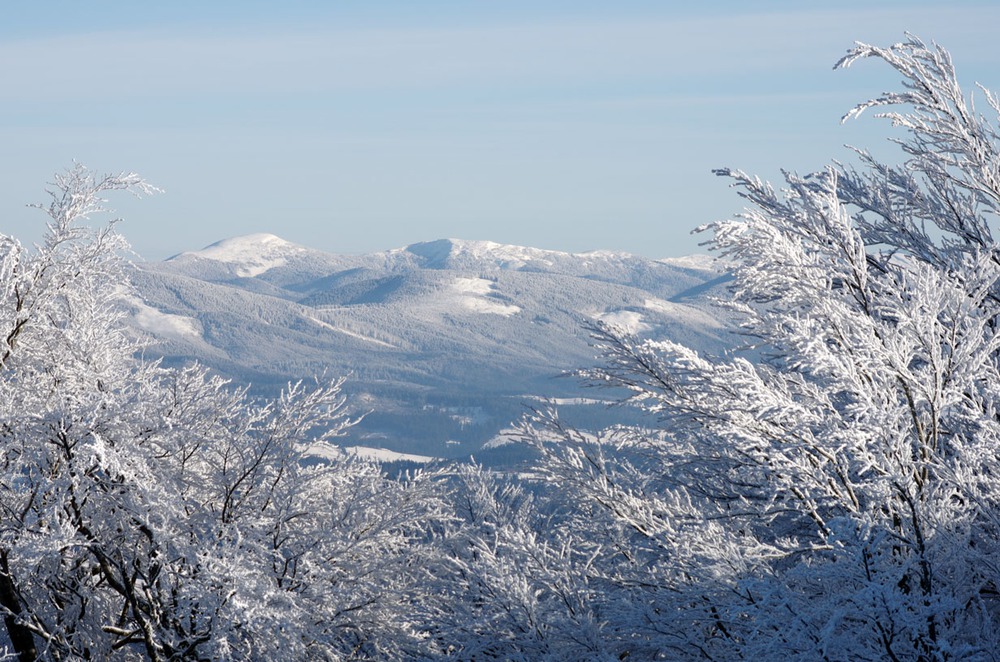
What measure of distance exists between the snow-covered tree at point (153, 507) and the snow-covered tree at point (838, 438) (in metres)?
2.70

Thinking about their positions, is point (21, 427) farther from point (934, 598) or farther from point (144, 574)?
point (934, 598)

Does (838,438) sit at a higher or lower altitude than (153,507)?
higher

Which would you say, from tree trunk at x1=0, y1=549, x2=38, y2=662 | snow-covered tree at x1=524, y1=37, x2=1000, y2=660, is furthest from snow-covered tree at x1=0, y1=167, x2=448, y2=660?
snow-covered tree at x1=524, y1=37, x2=1000, y2=660

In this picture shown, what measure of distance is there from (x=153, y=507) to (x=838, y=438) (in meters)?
4.80

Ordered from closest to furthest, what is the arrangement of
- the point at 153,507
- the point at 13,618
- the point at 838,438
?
the point at 838,438 < the point at 153,507 < the point at 13,618

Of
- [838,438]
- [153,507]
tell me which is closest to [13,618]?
[153,507]

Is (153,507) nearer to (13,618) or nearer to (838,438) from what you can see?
(13,618)

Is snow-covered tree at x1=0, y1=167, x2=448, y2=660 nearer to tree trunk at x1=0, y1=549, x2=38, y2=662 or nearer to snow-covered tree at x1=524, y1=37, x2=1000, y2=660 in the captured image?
tree trunk at x1=0, y1=549, x2=38, y2=662

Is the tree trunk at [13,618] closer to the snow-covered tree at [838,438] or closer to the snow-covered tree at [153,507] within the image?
the snow-covered tree at [153,507]

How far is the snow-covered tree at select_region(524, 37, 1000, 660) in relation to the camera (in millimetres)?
4945

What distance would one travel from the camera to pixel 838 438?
510 cm

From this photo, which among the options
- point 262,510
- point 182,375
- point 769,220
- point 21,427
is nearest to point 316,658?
point 262,510

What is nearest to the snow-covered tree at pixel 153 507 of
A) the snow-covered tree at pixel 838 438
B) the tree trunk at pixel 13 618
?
the tree trunk at pixel 13 618

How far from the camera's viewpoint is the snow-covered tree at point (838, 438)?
4945mm
